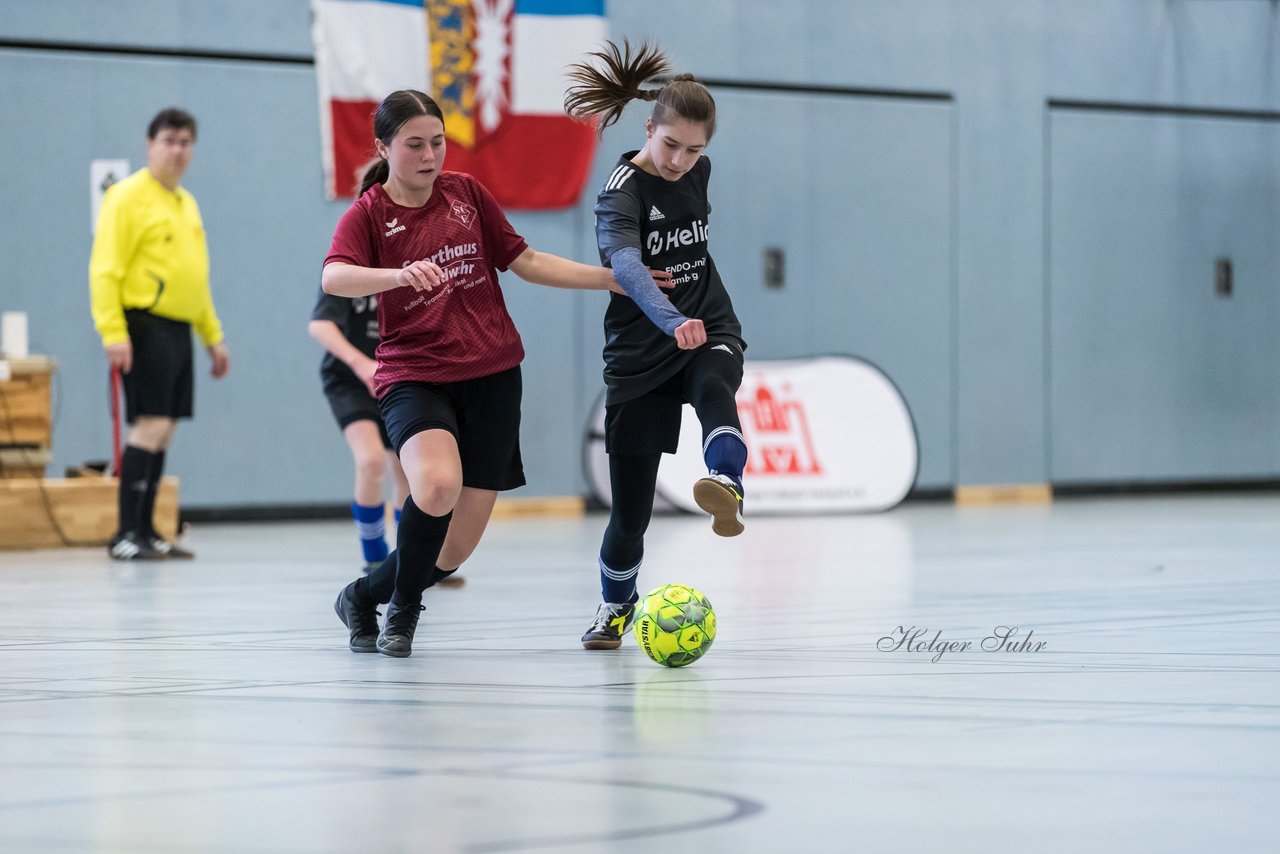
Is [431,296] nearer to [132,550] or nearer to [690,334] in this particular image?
[690,334]

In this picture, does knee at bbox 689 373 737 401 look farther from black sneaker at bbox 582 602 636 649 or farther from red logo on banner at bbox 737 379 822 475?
red logo on banner at bbox 737 379 822 475

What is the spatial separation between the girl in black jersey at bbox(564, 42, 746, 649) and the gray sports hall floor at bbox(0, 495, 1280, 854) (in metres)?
0.34

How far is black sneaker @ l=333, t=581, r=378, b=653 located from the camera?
176 inches

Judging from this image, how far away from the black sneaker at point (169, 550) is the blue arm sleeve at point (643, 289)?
4415mm

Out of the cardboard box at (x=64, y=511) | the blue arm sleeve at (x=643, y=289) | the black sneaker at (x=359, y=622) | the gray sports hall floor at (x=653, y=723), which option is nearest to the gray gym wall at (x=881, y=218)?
the cardboard box at (x=64, y=511)

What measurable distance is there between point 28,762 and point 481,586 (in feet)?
12.0

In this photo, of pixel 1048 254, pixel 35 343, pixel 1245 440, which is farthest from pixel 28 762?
pixel 1245 440

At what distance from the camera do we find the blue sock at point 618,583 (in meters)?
4.56

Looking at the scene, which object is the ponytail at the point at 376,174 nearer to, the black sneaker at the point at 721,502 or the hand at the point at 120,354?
the black sneaker at the point at 721,502

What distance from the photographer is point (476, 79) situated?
37.9ft

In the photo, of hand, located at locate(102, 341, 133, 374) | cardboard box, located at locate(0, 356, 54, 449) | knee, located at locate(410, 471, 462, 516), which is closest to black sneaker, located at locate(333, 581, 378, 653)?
knee, located at locate(410, 471, 462, 516)

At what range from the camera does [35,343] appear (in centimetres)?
1064

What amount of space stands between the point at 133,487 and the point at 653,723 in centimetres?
535

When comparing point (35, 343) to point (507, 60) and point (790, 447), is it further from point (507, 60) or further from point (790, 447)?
point (790, 447)
